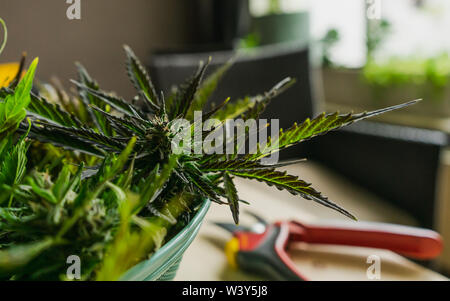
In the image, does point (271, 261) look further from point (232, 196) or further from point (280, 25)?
point (280, 25)

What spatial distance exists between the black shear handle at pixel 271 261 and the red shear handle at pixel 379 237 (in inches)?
2.0

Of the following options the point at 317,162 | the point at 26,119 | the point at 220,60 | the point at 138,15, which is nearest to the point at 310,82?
the point at 317,162

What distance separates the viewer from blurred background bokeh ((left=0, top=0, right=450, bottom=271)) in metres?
1.08

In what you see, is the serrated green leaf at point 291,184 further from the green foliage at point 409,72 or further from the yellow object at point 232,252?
the green foliage at point 409,72

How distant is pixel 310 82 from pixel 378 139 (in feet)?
1.21

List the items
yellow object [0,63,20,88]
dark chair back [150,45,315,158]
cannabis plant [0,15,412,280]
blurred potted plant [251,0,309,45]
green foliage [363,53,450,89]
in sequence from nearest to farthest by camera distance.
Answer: cannabis plant [0,15,412,280] < yellow object [0,63,20,88] < dark chair back [150,45,315,158] < green foliage [363,53,450,89] < blurred potted plant [251,0,309,45]

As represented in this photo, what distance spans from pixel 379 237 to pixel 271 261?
0.16 metres

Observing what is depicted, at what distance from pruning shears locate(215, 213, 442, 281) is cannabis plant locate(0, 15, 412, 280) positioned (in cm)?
23

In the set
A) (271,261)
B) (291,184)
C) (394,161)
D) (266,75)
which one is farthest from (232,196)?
(266,75)

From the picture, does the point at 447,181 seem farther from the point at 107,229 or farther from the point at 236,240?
the point at 107,229

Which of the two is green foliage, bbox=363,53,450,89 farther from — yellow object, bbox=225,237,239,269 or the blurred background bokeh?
yellow object, bbox=225,237,239,269

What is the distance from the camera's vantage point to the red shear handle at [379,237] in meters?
0.52

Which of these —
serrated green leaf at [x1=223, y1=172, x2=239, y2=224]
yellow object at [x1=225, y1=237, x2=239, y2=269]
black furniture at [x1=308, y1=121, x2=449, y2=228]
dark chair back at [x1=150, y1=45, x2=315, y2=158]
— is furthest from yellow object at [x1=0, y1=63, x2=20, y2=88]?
black furniture at [x1=308, y1=121, x2=449, y2=228]
